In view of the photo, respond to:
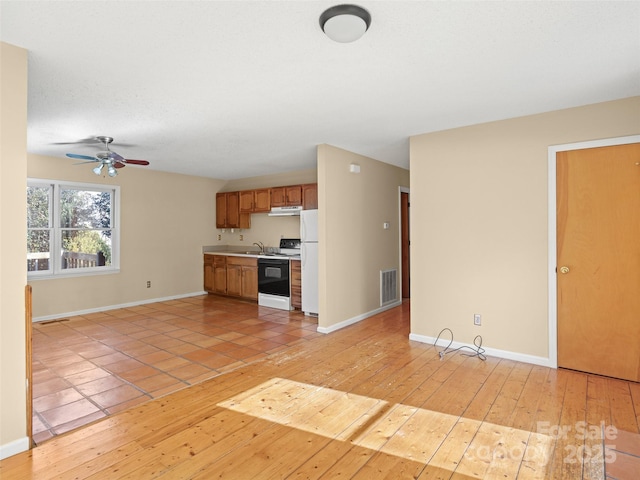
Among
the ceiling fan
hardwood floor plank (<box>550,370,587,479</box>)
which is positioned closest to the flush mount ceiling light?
hardwood floor plank (<box>550,370,587,479</box>)

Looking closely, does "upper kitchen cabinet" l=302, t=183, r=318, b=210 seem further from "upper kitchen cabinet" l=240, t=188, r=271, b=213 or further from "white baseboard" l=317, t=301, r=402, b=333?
"white baseboard" l=317, t=301, r=402, b=333

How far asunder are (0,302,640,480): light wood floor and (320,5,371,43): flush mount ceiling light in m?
2.37

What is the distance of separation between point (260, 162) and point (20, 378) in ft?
13.9

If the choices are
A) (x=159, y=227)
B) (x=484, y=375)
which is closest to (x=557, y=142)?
(x=484, y=375)

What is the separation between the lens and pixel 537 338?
3.41m

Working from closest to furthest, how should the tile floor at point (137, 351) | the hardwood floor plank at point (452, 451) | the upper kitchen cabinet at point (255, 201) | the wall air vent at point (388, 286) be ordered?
1. the hardwood floor plank at point (452, 451)
2. the tile floor at point (137, 351)
3. the wall air vent at point (388, 286)
4. the upper kitchen cabinet at point (255, 201)

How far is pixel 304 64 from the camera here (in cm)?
235

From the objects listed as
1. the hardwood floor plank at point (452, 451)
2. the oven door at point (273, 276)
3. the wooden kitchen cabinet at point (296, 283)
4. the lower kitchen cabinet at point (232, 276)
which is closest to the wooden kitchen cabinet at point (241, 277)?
the lower kitchen cabinet at point (232, 276)

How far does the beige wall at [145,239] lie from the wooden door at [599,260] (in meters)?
6.11

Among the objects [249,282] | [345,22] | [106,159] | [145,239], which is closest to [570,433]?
[345,22]

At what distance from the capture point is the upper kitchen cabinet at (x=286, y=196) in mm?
6047

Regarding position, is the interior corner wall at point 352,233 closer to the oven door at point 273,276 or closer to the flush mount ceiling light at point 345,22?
the oven door at point 273,276

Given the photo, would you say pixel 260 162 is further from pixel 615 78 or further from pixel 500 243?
pixel 615 78

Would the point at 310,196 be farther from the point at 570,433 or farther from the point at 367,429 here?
the point at 570,433
